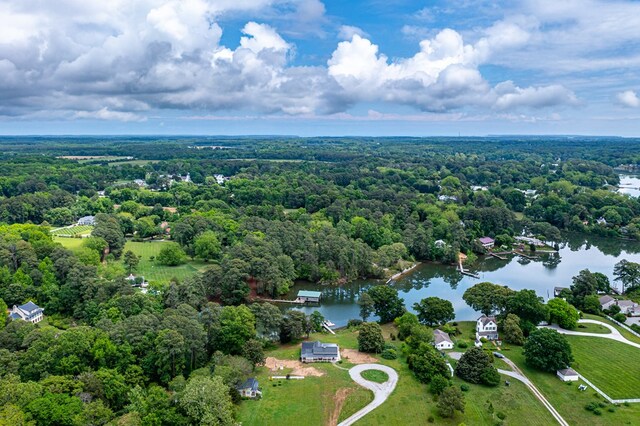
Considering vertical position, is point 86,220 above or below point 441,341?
above

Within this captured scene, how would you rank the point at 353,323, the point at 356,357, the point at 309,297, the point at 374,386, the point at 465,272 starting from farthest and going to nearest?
1. the point at 465,272
2. the point at 309,297
3. the point at 353,323
4. the point at 356,357
5. the point at 374,386

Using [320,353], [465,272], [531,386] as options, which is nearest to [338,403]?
[320,353]

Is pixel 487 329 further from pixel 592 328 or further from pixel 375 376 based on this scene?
pixel 375 376

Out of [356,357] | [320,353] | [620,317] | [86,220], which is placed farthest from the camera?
[86,220]

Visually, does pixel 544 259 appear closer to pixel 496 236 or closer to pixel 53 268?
pixel 496 236

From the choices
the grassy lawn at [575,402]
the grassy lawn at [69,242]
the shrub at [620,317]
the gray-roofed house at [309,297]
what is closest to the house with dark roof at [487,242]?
the shrub at [620,317]

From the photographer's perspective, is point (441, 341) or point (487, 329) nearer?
point (441, 341)

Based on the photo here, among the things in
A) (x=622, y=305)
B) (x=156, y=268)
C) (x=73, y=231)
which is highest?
(x=73, y=231)
